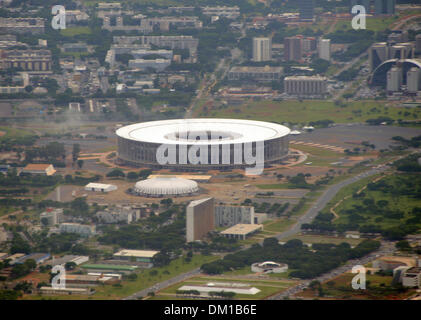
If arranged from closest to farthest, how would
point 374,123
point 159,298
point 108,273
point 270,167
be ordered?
point 159,298
point 108,273
point 270,167
point 374,123

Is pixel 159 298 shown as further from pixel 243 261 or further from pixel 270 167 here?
pixel 270 167

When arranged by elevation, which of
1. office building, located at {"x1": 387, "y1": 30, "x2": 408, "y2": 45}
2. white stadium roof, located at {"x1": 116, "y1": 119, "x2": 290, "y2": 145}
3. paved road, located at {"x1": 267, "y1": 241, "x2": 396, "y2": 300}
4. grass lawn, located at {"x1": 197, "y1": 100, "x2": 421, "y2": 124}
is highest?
office building, located at {"x1": 387, "y1": 30, "x2": 408, "y2": 45}

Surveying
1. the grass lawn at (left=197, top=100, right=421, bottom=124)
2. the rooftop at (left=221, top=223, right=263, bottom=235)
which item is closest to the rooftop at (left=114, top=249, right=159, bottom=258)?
the rooftop at (left=221, top=223, right=263, bottom=235)

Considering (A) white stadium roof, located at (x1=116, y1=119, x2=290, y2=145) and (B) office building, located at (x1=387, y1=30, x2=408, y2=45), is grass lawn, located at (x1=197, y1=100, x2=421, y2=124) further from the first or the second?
(B) office building, located at (x1=387, y1=30, x2=408, y2=45)

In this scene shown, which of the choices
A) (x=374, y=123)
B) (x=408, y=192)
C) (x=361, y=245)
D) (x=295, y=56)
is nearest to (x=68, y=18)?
(x=295, y=56)

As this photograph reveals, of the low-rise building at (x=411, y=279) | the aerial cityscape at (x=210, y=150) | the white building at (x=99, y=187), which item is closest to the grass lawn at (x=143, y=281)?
the aerial cityscape at (x=210, y=150)
